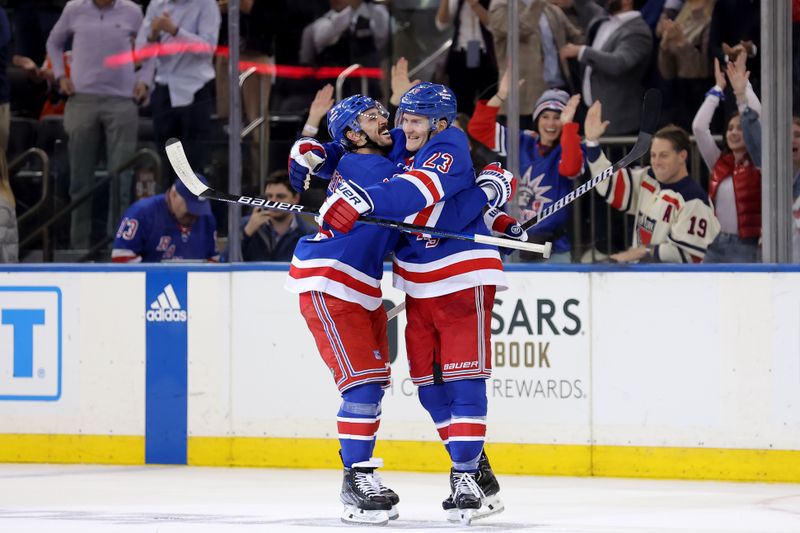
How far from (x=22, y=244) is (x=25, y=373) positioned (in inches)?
24.1

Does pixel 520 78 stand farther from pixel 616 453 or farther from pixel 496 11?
pixel 616 453

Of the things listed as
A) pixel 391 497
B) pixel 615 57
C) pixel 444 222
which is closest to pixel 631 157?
pixel 444 222

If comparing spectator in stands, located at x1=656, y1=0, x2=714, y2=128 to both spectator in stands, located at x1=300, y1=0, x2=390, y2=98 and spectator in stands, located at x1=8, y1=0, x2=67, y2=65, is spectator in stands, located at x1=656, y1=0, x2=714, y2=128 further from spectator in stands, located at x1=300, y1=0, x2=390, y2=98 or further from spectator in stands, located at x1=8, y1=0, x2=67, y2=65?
spectator in stands, located at x1=8, y1=0, x2=67, y2=65

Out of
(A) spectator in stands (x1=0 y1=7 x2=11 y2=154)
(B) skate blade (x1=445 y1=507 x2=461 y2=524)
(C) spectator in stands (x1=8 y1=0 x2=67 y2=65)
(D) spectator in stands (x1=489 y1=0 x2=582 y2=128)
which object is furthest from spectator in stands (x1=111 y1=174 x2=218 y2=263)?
(B) skate blade (x1=445 y1=507 x2=461 y2=524)

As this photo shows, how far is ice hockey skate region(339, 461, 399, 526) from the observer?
4.48 metres

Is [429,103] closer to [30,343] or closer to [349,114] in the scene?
[349,114]

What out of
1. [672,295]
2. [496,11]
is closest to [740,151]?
[672,295]

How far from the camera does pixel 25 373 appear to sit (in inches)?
254

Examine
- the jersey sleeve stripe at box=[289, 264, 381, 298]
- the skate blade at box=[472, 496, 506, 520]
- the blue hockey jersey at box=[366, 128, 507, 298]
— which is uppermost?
the blue hockey jersey at box=[366, 128, 507, 298]

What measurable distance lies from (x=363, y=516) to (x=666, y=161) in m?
2.30

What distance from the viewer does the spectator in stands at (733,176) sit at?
230 inches

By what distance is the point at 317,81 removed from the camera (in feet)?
21.6

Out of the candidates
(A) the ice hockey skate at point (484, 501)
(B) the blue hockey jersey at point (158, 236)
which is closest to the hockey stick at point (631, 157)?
(A) the ice hockey skate at point (484, 501)

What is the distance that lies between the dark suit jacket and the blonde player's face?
0.14 meters
